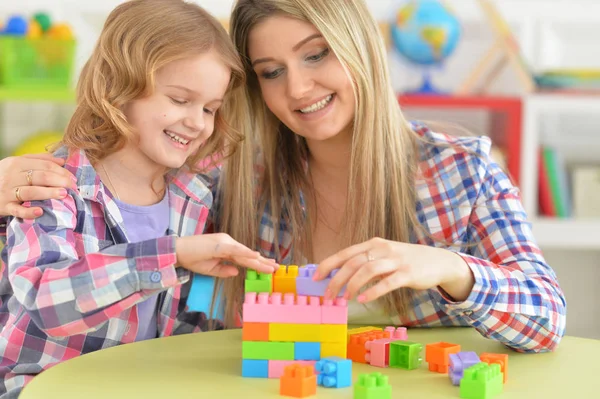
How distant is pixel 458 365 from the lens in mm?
1047

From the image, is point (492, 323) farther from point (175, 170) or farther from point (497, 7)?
point (497, 7)

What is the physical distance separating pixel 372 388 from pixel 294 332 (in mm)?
176

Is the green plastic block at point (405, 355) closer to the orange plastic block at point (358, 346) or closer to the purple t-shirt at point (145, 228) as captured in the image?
the orange plastic block at point (358, 346)

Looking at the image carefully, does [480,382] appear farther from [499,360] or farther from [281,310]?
[281,310]

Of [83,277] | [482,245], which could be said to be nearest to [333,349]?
[83,277]

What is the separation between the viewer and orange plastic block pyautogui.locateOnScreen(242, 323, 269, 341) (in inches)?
42.6

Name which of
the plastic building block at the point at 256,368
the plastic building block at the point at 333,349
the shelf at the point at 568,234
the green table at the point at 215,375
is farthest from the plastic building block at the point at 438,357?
the shelf at the point at 568,234

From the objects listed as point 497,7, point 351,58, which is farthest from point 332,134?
point 497,7

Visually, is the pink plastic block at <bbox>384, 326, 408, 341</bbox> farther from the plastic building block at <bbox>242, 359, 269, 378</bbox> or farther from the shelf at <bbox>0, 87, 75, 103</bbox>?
the shelf at <bbox>0, 87, 75, 103</bbox>

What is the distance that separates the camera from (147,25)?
1.44m

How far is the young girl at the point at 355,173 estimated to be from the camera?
1441mm

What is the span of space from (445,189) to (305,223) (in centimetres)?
29

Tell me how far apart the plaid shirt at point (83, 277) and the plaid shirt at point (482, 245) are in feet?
0.73

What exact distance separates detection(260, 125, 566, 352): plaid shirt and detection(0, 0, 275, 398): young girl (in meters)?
0.23
